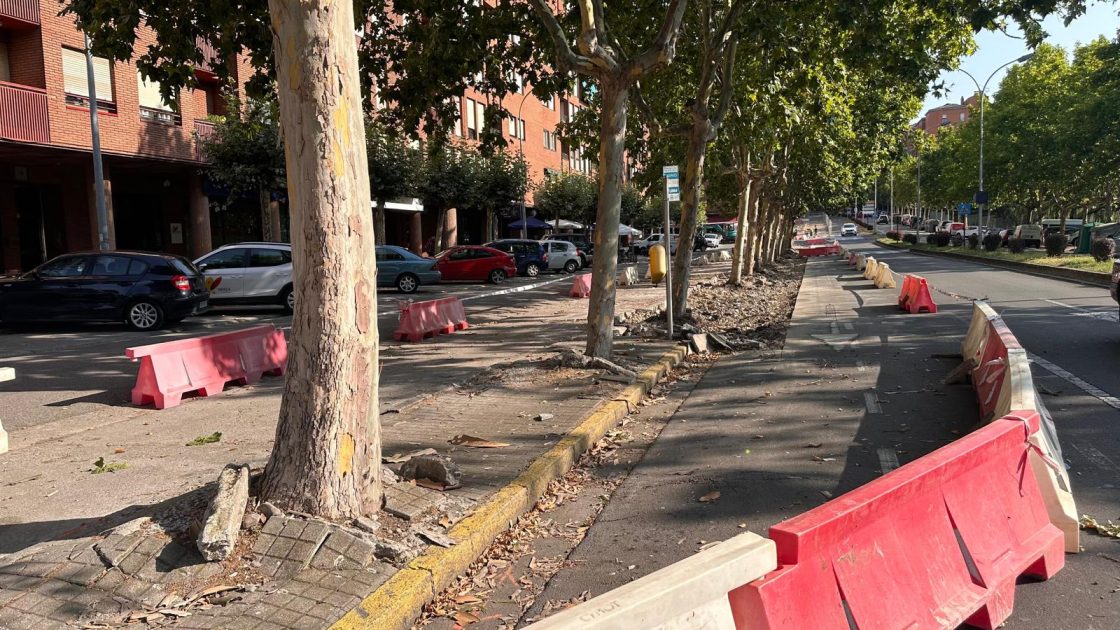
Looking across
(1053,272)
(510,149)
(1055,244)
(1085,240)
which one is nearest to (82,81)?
(510,149)

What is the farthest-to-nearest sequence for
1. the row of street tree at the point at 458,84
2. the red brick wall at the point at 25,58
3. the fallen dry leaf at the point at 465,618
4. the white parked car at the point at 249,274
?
the red brick wall at the point at 25,58 → the white parked car at the point at 249,274 → the row of street tree at the point at 458,84 → the fallen dry leaf at the point at 465,618

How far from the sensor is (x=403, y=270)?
83.3ft

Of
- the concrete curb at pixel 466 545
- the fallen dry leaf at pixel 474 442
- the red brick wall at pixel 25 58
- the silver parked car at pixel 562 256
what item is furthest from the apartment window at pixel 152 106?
the concrete curb at pixel 466 545

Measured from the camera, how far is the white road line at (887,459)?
5823 mm

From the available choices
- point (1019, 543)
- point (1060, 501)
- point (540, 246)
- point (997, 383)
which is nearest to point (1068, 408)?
point (997, 383)

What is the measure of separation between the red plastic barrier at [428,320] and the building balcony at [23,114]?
1142 cm

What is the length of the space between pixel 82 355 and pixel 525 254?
24.0m

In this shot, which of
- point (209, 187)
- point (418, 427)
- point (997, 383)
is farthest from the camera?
point (209, 187)

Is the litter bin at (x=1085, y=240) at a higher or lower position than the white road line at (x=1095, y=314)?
higher

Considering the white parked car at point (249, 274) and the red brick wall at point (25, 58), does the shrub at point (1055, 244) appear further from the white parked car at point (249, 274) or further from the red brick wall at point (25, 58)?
the red brick wall at point (25, 58)

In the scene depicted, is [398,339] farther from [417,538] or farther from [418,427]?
[417,538]

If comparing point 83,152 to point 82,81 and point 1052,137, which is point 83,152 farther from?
point 1052,137

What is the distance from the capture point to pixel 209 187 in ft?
86.2

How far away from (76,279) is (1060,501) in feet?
53.3
